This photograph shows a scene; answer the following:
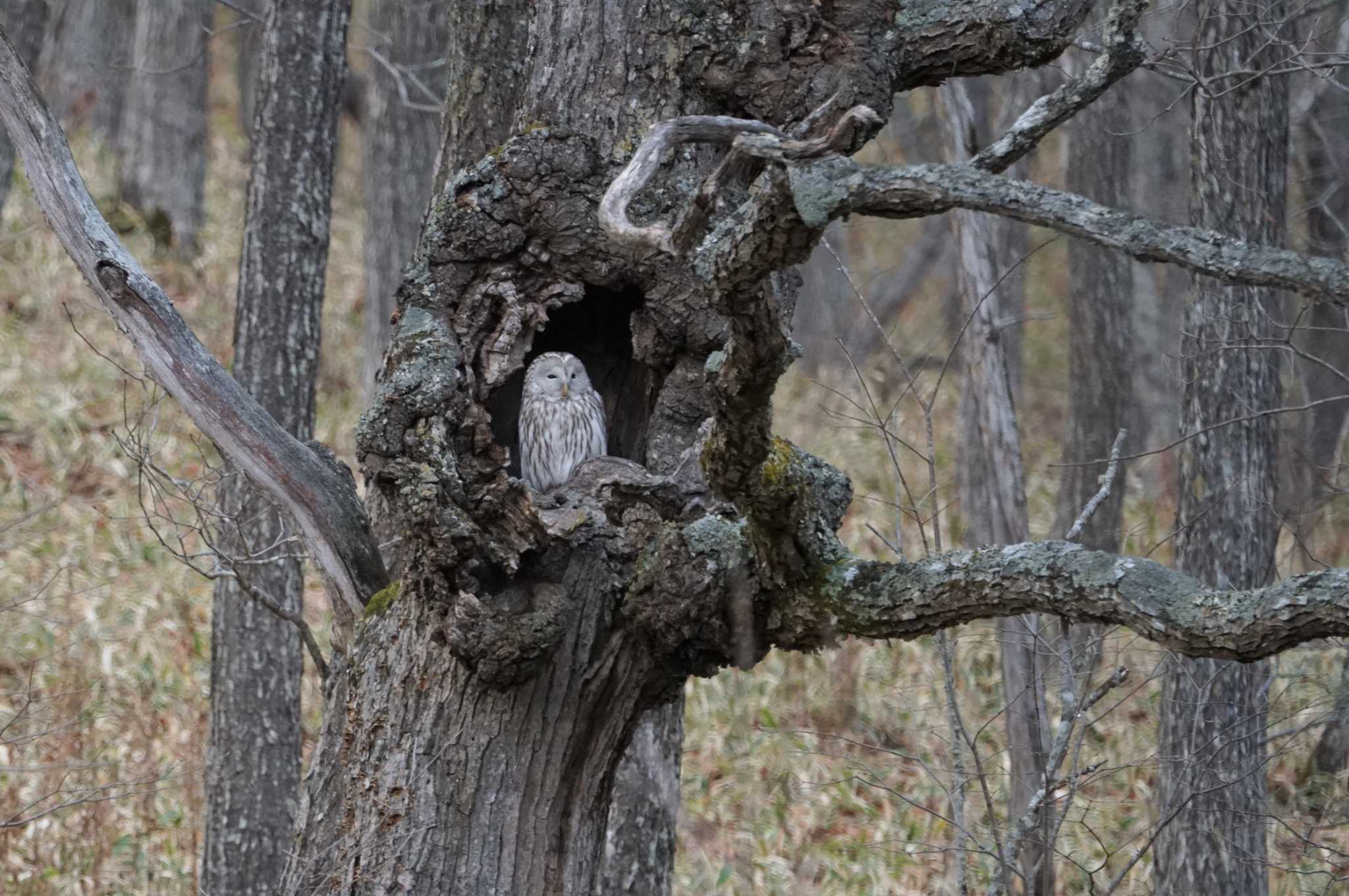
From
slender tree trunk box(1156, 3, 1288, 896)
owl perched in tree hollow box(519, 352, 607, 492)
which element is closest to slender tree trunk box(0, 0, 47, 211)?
owl perched in tree hollow box(519, 352, 607, 492)

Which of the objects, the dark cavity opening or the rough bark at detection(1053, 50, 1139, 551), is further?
the rough bark at detection(1053, 50, 1139, 551)

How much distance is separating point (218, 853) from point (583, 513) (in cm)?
354

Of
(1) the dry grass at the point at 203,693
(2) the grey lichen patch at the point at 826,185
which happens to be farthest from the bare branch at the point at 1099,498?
(2) the grey lichen patch at the point at 826,185

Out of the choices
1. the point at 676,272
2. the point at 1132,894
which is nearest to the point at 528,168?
the point at 676,272

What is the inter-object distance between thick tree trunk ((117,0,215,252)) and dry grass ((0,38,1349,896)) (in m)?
0.33

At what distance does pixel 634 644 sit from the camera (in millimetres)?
3900

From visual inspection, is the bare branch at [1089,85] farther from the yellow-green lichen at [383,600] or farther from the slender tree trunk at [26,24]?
the slender tree trunk at [26,24]

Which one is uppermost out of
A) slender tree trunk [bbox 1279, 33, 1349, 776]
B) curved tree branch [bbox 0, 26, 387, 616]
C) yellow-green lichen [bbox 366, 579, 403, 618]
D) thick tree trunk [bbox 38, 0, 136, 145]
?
thick tree trunk [bbox 38, 0, 136, 145]

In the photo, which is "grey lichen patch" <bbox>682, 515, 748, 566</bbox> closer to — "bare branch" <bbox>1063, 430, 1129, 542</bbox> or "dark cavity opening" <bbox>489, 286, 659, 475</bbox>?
"dark cavity opening" <bbox>489, 286, 659, 475</bbox>

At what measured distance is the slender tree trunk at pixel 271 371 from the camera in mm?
6328

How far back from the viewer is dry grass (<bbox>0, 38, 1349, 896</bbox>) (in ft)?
23.1

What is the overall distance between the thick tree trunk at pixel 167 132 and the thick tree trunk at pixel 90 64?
737mm

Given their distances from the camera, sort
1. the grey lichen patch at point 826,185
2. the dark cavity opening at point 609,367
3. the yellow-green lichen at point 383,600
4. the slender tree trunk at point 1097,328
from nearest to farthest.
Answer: the grey lichen patch at point 826,185, the yellow-green lichen at point 383,600, the dark cavity opening at point 609,367, the slender tree trunk at point 1097,328

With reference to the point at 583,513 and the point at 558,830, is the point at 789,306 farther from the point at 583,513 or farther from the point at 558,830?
the point at 558,830
